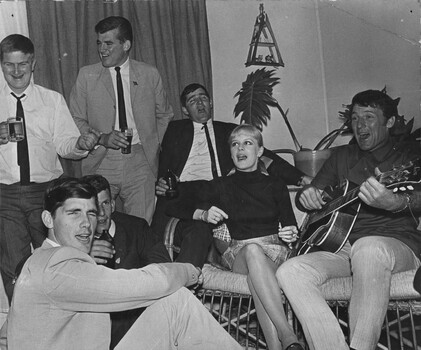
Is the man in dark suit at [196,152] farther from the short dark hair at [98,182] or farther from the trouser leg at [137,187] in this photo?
the short dark hair at [98,182]

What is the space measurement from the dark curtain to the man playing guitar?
3.83 ft

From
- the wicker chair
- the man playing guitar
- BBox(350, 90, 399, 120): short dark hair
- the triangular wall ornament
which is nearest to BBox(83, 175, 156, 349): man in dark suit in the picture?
the wicker chair

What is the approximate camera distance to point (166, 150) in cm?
371

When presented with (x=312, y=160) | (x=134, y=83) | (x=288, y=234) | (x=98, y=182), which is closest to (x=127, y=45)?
(x=134, y=83)

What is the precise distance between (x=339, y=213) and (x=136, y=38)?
1708mm

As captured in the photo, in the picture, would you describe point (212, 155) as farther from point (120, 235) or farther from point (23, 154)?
point (23, 154)

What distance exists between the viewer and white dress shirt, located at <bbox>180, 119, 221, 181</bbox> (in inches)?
142

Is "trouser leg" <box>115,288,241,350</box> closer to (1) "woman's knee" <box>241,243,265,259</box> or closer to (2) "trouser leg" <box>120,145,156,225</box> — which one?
(1) "woman's knee" <box>241,243,265,259</box>

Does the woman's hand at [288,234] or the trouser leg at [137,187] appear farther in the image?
the trouser leg at [137,187]

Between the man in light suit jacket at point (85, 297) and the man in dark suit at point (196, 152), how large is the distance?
1024 mm

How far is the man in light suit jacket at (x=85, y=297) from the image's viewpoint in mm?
2027

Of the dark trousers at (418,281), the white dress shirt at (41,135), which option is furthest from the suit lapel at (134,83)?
the dark trousers at (418,281)

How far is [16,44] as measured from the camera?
357cm

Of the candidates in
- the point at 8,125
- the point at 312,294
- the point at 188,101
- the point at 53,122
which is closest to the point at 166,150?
the point at 188,101
